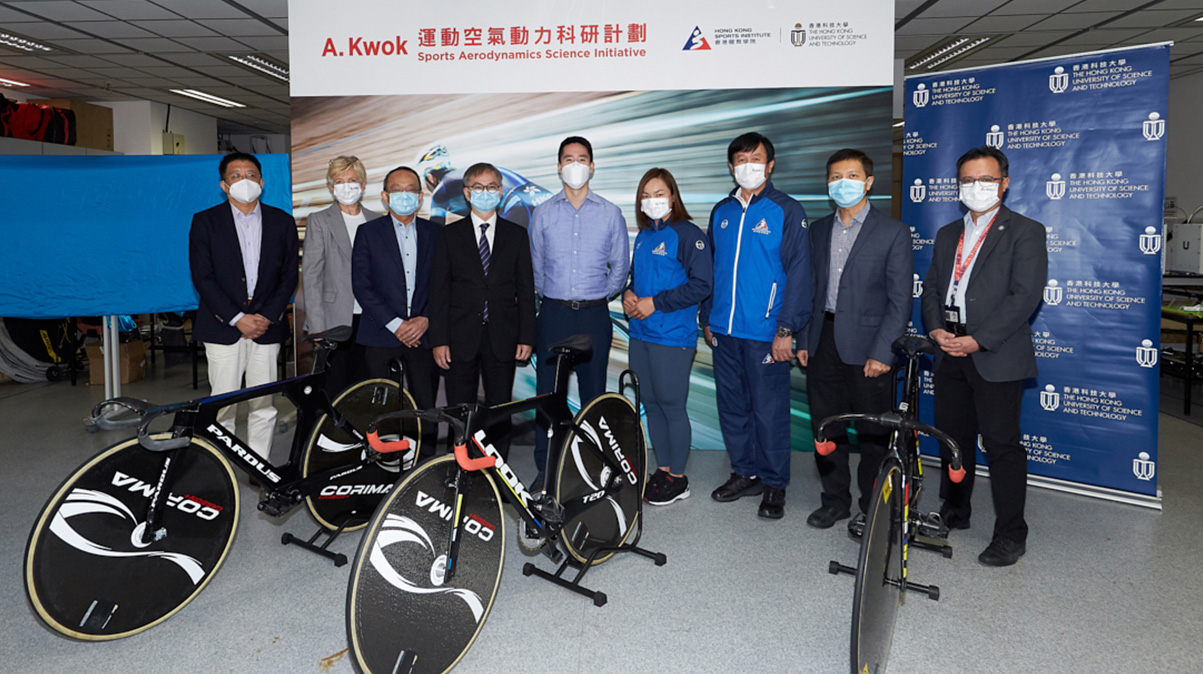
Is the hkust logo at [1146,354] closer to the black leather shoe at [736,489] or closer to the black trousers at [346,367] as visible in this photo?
the black leather shoe at [736,489]

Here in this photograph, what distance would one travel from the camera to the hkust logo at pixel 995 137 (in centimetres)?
380

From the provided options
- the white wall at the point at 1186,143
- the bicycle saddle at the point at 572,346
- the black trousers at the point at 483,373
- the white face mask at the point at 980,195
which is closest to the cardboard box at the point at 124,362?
the black trousers at the point at 483,373

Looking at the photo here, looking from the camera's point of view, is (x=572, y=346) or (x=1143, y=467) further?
(x=1143, y=467)

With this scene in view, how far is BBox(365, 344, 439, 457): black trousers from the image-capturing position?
11.7ft

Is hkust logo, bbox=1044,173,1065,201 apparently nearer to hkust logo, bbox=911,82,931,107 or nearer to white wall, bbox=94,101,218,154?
hkust logo, bbox=911,82,931,107

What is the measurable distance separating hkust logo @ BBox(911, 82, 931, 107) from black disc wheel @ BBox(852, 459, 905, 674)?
8.87 feet

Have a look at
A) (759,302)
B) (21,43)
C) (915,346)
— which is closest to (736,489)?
(759,302)

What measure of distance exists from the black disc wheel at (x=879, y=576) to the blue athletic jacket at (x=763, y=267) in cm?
128

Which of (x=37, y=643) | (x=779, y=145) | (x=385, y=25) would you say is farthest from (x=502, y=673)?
(x=385, y=25)

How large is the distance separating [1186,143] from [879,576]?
1013 centimetres

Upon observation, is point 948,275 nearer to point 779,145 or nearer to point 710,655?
point 779,145

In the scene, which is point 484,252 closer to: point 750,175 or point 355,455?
point 355,455

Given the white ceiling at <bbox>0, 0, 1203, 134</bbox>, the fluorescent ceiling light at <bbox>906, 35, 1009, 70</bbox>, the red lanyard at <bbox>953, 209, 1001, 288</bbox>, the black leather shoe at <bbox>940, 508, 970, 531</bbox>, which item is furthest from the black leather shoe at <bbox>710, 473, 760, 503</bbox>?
the fluorescent ceiling light at <bbox>906, 35, 1009, 70</bbox>

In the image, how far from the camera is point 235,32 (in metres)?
6.64
